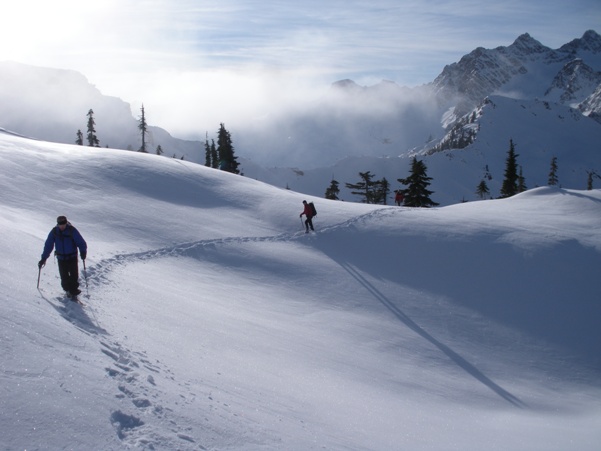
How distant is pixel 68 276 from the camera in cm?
1189

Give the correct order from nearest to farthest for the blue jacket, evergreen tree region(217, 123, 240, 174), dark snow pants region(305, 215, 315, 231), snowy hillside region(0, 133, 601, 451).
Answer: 1. snowy hillside region(0, 133, 601, 451)
2. the blue jacket
3. dark snow pants region(305, 215, 315, 231)
4. evergreen tree region(217, 123, 240, 174)

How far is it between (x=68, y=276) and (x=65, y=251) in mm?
704

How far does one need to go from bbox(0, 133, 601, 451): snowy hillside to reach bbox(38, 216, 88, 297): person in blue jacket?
476 mm

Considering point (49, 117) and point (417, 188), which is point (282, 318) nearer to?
point (417, 188)

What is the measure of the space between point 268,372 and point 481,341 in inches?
463

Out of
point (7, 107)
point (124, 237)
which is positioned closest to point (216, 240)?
point (124, 237)

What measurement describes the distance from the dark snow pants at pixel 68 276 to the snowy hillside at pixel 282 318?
A: 0.39 meters

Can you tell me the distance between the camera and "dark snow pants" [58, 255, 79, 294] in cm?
1189

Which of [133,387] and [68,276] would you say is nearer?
[133,387]

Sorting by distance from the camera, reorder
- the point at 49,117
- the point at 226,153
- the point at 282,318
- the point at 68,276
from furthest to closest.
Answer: the point at 49,117, the point at 226,153, the point at 282,318, the point at 68,276

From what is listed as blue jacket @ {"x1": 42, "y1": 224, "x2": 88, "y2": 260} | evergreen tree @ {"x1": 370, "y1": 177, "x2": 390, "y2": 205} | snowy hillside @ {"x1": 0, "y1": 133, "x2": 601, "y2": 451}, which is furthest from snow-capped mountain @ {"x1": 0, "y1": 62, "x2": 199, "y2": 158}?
blue jacket @ {"x1": 42, "y1": 224, "x2": 88, "y2": 260}

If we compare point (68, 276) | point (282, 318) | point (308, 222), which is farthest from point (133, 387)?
point (308, 222)

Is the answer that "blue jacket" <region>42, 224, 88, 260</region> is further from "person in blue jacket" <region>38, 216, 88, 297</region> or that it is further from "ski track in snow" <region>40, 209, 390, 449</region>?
"ski track in snow" <region>40, 209, 390, 449</region>

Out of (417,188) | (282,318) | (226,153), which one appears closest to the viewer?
(282,318)
